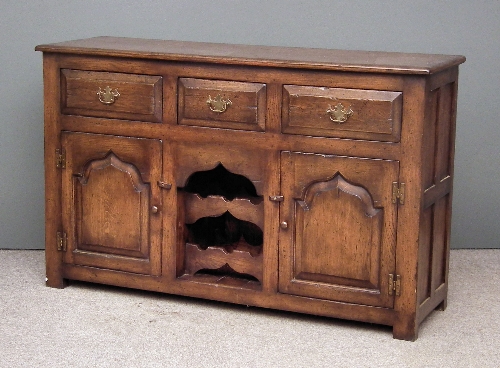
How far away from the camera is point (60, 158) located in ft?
14.0

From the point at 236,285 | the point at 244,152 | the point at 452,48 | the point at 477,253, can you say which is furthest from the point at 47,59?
the point at 477,253

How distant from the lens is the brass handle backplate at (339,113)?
376 centimetres

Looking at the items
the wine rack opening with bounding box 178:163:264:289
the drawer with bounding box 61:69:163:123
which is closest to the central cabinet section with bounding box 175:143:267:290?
the wine rack opening with bounding box 178:163:264:289

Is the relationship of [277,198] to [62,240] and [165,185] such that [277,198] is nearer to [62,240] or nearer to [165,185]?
[165,185]

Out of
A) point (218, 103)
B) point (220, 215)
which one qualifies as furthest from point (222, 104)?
point (220, 215)

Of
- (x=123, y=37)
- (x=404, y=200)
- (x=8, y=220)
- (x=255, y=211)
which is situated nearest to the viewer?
(x=404, y=200)

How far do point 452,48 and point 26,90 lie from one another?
2.03 meters

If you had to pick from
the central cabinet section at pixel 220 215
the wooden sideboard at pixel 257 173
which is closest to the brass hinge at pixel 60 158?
the wooden sideboard at pixel 257 173

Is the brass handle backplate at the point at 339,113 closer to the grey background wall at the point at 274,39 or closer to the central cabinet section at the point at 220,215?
the central cabinet section at the point at 220,215

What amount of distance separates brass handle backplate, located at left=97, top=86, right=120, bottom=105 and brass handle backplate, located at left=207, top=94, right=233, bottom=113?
1.33 ft

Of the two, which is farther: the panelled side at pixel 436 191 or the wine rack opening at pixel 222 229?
the wine rack opening at pixel 222 229

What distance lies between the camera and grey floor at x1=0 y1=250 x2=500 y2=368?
3607mm

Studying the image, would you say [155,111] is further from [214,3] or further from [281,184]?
[214,3]

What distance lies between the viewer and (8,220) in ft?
16.5
